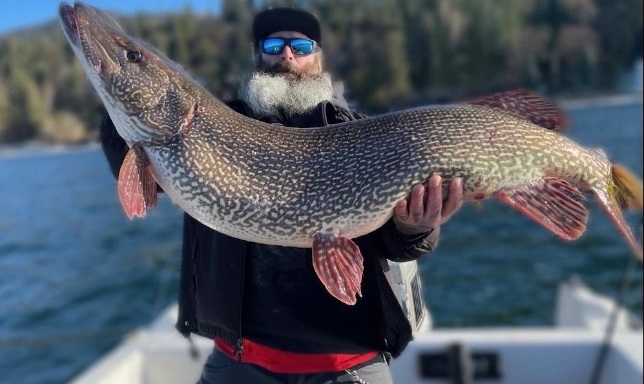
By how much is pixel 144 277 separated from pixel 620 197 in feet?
35.1

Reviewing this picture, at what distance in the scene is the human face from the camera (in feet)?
9.02

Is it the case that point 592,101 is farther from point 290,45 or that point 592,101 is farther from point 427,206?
point 427,206

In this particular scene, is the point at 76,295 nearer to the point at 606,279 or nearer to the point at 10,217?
the point at 606,279

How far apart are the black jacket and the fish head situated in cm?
49

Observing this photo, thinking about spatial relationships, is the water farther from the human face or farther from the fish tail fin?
the human face

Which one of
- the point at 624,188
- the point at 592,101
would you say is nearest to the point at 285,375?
the point at 624,188

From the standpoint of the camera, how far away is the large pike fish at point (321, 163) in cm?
224

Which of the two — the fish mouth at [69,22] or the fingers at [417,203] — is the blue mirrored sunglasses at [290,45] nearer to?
the fish mouth at [69,22]

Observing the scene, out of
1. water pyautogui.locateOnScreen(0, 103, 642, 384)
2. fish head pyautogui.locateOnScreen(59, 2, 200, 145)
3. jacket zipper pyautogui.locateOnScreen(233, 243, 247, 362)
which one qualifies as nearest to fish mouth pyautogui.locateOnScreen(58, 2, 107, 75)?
fish head pyautogui.locateOnScreen(59, 2, 200, 145)

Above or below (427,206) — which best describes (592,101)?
below

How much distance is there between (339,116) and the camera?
261 centimetres

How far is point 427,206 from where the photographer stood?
7.30 ft

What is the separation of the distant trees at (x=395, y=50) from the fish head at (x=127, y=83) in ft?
199

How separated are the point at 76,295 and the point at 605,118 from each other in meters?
35.3
